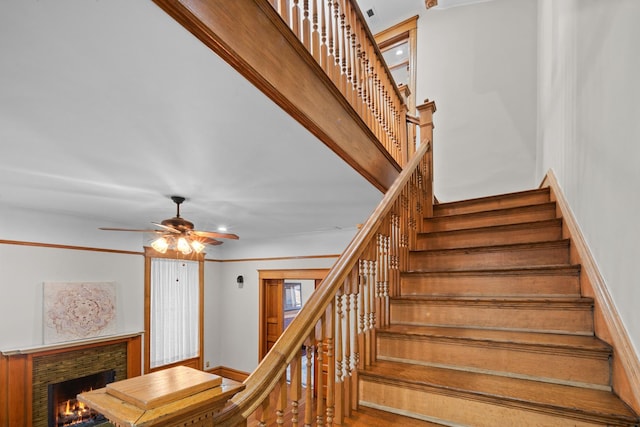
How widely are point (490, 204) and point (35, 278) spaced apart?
5283mm

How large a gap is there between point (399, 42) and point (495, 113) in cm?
211

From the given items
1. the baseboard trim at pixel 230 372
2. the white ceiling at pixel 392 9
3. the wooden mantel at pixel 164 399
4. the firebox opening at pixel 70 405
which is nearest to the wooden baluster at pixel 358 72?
the wooden mantel at pixel 164 399

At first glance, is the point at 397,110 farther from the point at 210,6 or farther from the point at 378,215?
the point at 210,6

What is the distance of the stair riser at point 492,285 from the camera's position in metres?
1.97

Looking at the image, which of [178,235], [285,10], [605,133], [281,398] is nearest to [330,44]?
[285,10]

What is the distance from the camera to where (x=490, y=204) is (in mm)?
3266

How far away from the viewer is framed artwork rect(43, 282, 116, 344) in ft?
13.8

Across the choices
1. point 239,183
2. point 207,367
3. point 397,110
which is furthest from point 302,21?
point 207,367

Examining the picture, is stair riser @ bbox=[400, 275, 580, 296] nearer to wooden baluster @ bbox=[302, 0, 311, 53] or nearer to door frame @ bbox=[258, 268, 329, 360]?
wooden baluster @ bbox=[302, 0, 311, 53]

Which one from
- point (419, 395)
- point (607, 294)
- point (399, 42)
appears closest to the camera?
point (607, 294)

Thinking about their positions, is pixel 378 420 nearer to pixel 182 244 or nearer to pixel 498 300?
pixel 498 300

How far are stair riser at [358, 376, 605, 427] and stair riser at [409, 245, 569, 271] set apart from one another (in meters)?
1.10

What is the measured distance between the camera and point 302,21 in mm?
1729

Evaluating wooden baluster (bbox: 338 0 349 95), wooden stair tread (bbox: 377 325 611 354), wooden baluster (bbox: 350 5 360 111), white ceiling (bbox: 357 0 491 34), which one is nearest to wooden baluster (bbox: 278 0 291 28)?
wooden baluster (bbox: 338 0 349 95)
